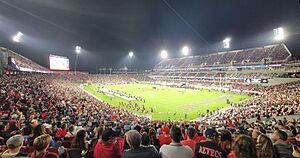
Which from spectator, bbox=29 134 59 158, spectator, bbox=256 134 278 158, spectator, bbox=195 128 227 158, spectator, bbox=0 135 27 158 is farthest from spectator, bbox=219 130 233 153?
spectator, bbox=0 135 27 158

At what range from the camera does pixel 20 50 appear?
60.5 m

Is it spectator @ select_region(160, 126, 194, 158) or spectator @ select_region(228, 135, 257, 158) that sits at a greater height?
spectator @ select_region(228, 135, 257, 158)

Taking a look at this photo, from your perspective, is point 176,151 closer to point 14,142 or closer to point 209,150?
point 209,150

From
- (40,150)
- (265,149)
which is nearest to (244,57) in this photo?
(265,149)

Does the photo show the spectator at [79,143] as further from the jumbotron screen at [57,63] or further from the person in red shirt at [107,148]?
the jumbotron screen at [57,63]

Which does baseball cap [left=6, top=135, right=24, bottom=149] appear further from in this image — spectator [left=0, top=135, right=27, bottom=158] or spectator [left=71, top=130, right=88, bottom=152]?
spectator [left=71, top=130, right=88, bottom=152]

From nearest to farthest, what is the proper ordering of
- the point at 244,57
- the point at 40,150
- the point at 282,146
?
the point at 40,150
the point at 282,146
the point at 244,57

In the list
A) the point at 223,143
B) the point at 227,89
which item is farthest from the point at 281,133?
the point at 227,89

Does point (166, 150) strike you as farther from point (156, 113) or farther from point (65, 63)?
point (65, 63)

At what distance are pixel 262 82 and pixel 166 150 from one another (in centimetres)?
6087

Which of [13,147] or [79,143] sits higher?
[13,147]

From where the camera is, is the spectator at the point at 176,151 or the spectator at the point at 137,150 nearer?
the spectator at the point at 137,150

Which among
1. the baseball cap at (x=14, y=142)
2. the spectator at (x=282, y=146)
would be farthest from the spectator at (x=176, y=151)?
the baseball cap at (x=14, y=142)

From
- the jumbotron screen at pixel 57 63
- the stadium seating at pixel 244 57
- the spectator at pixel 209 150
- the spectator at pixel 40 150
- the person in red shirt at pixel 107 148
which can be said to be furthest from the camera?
the stadium seating at pixel 244 57
